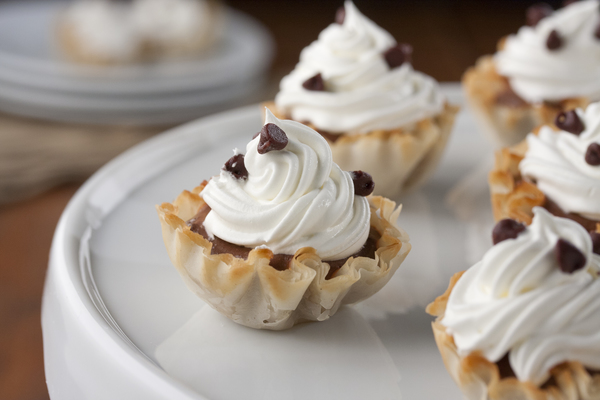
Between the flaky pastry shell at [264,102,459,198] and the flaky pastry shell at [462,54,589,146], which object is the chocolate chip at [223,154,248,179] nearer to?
the flaky pastry shell at [264,102,459,198]

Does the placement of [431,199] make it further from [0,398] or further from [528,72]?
[0,398]

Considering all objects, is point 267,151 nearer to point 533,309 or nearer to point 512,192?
point 533,309

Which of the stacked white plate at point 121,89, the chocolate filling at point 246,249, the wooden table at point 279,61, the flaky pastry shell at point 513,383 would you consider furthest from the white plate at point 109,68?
the flaky pastry shell at point 513,383

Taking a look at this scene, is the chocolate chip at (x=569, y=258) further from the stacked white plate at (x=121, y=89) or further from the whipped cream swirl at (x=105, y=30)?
the whipped cream swirl at (x=105, y=30)

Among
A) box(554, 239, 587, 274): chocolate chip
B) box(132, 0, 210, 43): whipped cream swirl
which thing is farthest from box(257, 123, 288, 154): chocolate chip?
box(132, 0, 210, 43): whipped cream swirl

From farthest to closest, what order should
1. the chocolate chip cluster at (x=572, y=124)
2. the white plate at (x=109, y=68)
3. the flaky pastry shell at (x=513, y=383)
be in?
the white plate at (x=109, y=68), the chocolate chip cluster at (x=572, y=124), the flaky pastry shell at (x=513, y=383)
